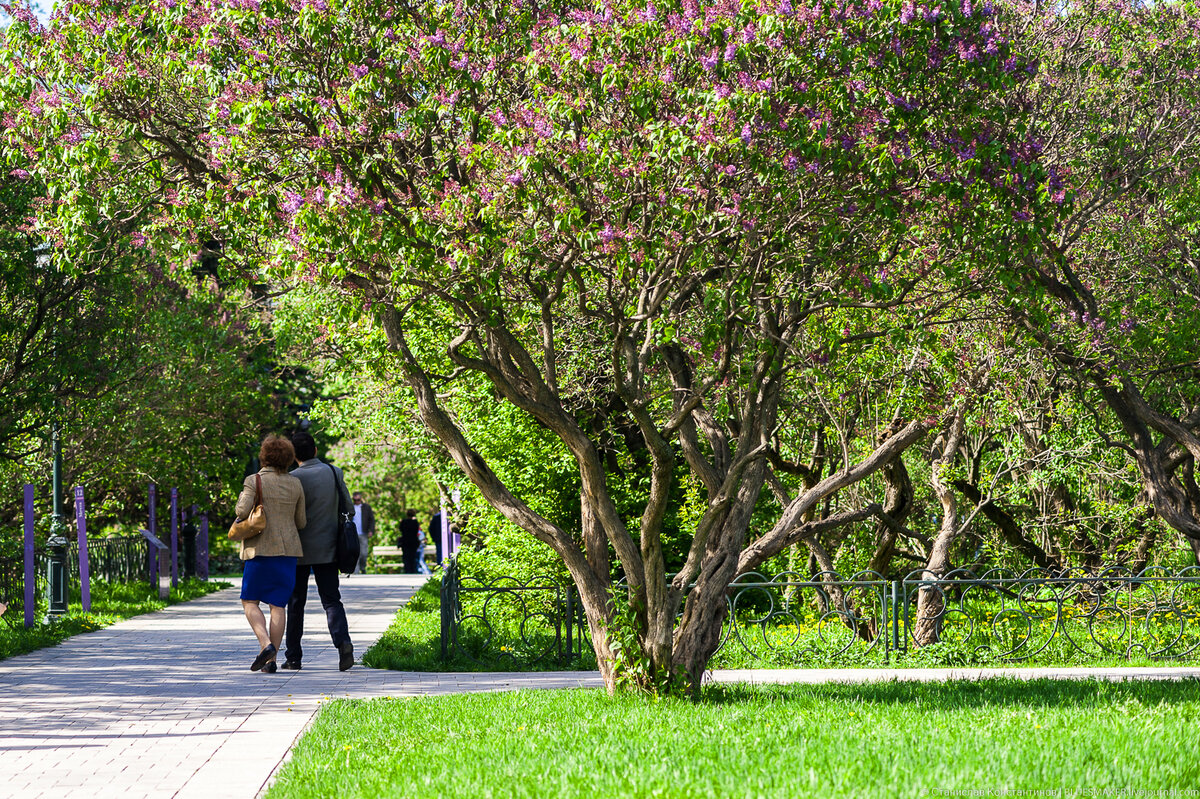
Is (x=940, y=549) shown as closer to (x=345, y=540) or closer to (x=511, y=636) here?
(x=511, y=636)

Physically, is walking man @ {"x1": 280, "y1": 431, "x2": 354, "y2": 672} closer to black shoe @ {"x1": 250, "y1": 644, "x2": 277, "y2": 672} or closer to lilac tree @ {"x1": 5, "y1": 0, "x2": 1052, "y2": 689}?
black shoe @ {"x1": 250, "y1": 644, "x2": 277, "y2": 672}

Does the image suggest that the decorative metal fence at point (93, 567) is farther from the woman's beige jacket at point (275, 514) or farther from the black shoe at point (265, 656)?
the woman's beige jacket at point (275, 514)

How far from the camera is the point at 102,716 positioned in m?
8.34

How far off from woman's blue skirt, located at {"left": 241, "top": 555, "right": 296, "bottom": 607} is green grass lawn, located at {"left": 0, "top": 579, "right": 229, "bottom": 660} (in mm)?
3100

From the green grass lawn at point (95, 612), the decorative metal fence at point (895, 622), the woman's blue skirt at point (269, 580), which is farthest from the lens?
the green grass lawn at point (95, 612)

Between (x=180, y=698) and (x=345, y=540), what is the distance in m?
1.97

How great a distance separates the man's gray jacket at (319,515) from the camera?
34.7 ft

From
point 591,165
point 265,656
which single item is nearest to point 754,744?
point 591,165

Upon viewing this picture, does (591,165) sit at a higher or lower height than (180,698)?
higher

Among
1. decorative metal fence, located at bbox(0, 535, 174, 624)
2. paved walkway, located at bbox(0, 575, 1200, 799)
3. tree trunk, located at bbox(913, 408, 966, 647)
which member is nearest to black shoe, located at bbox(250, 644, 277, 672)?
paved walkway, located at bbox(0, 575, 1200, 799)

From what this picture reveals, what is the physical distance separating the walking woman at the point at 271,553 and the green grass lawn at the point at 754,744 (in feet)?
6.49

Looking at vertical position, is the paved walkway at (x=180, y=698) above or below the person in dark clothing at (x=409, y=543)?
below

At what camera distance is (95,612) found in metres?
16.5

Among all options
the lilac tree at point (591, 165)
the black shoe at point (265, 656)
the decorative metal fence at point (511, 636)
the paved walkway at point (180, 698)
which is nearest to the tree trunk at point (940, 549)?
the paved walkway at point (180, 698)
